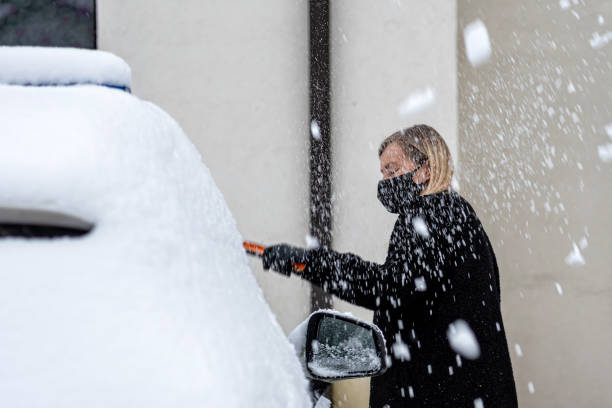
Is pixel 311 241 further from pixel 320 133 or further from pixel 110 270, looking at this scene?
pixel 110 270

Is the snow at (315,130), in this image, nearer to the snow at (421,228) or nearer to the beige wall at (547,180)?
the beige wall at (547,180)

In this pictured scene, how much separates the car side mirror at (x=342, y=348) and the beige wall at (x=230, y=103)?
2.26 metres

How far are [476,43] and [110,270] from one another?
4.06 metres

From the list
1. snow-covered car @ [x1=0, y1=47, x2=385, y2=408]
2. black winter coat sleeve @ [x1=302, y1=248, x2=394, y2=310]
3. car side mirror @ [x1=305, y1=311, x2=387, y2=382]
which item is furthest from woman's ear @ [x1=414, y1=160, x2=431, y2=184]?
snow-covered car @ [x1=0, y1=47, x2=385, y2=408]

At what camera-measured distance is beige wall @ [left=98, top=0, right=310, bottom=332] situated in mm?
3766

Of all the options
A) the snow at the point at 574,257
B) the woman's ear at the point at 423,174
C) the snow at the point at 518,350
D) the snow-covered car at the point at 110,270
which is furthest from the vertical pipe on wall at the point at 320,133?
the snow-covered car at the point at 110,270

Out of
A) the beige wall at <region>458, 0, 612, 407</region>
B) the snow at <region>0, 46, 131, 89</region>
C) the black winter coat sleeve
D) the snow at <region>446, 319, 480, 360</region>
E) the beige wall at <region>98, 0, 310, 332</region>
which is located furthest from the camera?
the beige wall at <region>458, 0, 612, 407</region>

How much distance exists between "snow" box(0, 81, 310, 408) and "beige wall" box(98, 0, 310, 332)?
283 cm

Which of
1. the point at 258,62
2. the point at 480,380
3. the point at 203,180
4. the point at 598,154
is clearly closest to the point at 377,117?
the point at 258,62

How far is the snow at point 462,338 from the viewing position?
184 cm

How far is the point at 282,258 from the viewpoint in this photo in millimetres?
1992

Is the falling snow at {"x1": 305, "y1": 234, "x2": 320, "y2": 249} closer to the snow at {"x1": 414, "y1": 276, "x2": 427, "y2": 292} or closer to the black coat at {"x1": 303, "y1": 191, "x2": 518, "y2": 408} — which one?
the black coat at {"x1": 303, "y1": 191, "x2": 518, "y2": 408}

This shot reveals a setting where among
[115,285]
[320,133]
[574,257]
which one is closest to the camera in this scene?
[115,285]

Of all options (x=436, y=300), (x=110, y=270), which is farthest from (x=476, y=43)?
(x=110, y=270)
